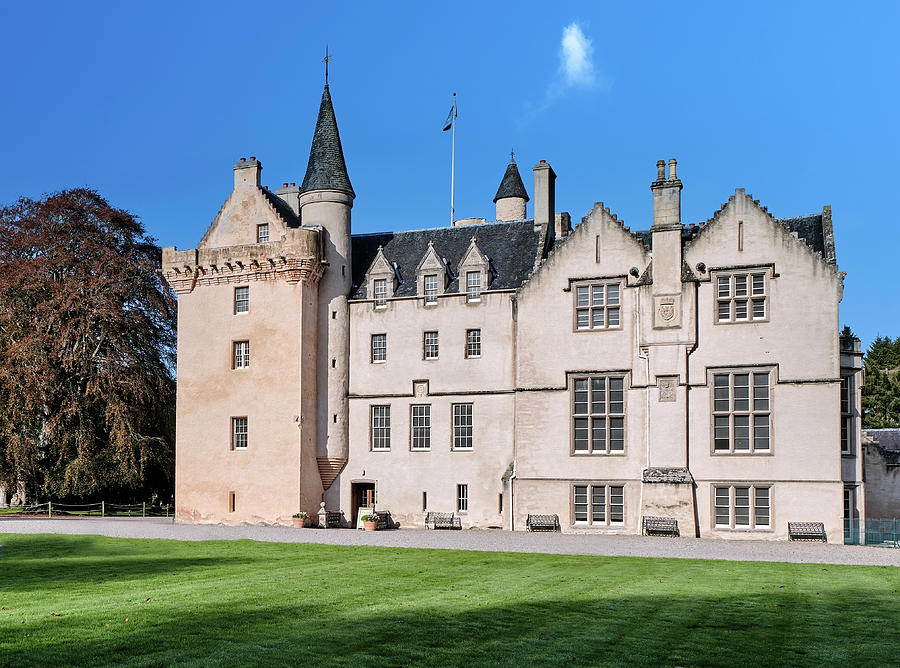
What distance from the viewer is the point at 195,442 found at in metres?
41.0

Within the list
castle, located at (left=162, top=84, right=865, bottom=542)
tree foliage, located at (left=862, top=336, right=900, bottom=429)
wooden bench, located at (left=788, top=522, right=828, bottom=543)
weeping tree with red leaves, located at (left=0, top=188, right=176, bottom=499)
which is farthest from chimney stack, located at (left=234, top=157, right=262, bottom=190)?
tree foliage, located at (left=862, top=336, right=900, bottom=429)

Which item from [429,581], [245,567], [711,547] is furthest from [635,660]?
[711,547]

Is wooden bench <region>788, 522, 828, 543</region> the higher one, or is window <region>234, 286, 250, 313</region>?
window <region>234, 286, 250, 313</region>

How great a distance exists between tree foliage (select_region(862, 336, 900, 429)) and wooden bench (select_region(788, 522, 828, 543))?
3177 cm

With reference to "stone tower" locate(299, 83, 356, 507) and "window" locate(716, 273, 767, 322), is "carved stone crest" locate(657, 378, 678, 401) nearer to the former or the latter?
"window" locate(716, 273, 767, 322)

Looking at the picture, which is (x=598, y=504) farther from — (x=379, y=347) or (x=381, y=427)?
(x=379, y=347)

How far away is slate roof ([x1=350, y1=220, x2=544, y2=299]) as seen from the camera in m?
39.1

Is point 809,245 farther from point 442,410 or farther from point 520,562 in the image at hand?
point 520,562

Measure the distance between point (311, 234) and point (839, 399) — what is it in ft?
67.9

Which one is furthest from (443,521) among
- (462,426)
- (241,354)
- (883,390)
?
(883,390)

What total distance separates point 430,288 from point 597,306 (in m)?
7.14

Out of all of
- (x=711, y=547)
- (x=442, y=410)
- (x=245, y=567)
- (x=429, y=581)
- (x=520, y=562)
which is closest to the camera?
(x=429, y=581)

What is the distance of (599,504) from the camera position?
35.7 meters

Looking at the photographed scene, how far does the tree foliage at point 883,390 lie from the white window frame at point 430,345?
→ 3488cm
